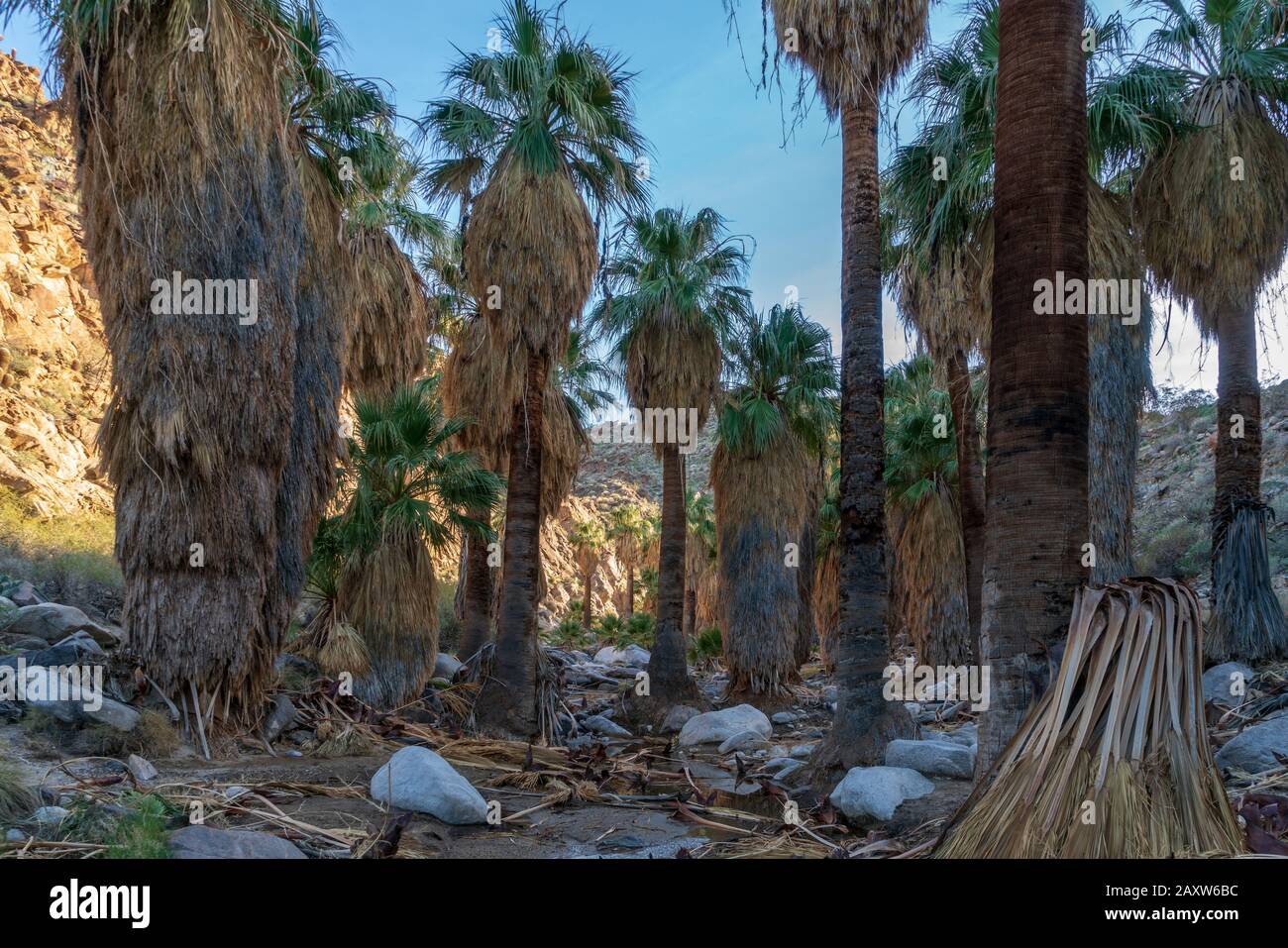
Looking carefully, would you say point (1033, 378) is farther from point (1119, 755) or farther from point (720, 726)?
point (720, 726)

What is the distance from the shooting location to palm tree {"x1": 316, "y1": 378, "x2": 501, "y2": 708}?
15.1m

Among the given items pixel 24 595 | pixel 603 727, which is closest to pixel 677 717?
pixel 603 727

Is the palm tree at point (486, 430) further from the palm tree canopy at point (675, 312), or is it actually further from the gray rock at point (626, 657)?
the gray rock at point (626, 657)

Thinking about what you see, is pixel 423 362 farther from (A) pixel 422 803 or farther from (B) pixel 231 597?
(A) pixel 422 803

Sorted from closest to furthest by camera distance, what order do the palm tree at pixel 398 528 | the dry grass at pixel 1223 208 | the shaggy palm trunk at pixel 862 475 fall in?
the shaggy palm trunk at pixel 862 475 < the dry grass at pixel 1223 208 < the palm tree at pixel 398 528

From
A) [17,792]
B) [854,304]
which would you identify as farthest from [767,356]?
[17,792]

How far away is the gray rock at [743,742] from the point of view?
1516 centimetres

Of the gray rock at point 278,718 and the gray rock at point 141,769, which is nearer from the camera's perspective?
the gray rock at point 141,769

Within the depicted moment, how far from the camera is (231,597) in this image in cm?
1034

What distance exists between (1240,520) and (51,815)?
14.9 metres

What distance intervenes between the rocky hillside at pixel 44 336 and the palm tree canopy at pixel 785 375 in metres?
19.0

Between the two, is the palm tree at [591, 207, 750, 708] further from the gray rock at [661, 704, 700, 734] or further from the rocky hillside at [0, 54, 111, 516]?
the rocky hillside at [0, 54, 111, 516]

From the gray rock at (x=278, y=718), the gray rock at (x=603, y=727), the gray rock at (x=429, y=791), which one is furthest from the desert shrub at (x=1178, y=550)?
the gray rock at (x=278, y=718)
